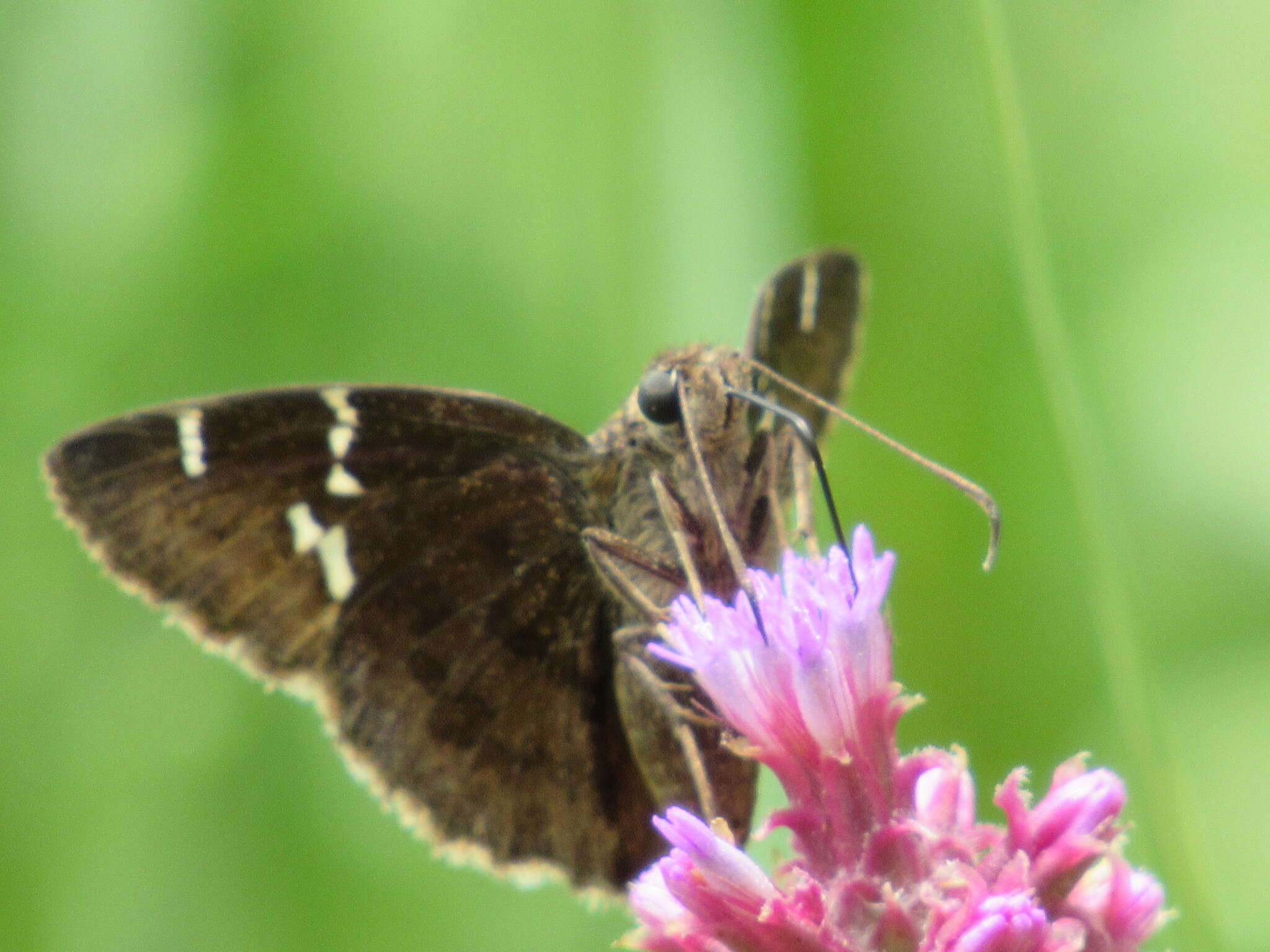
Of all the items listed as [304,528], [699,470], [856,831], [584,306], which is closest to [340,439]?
[304,528]

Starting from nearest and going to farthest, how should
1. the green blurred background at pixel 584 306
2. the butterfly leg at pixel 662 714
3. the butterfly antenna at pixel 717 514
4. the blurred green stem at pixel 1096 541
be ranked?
1. the butterfly antenna at pixel 717 514
2. the butterfly leg at pixel 662 714
3. the blurred green stem at pixel 1096 541
4. the green blurred background at pixel 584 306

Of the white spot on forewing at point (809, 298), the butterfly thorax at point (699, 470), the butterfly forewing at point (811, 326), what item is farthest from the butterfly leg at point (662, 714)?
the white spot on forewing at point (809, 298)

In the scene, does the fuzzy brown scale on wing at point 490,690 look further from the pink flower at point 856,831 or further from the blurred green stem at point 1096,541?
the blurred green stem at point 1096,541

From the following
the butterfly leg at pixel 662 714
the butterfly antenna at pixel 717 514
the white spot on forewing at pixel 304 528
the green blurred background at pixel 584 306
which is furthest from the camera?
the green blurred background at pixel 584 306

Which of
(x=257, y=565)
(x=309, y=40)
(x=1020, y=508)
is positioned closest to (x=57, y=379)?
(x=309, y=40)

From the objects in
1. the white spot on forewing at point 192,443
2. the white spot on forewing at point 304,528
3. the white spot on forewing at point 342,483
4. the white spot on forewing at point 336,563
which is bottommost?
the white spot on forewing at point 336,563

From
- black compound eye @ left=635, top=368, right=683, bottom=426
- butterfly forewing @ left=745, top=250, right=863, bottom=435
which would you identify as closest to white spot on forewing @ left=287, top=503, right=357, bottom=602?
black compound eye @ left=635, top=368, right=683, bottom=426
